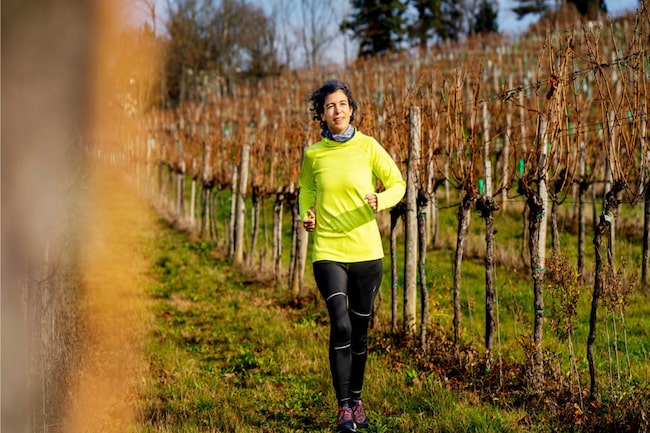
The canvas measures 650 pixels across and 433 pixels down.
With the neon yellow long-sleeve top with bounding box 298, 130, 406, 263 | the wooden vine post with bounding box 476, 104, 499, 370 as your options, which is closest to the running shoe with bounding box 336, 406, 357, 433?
the neon yellow long-sleeve top with bounding box 298, 130, 406, 263

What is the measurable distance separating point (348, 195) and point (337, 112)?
0.48 meters

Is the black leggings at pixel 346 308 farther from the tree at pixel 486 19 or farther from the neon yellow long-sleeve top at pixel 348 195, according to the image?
the tree at pixel 486 19

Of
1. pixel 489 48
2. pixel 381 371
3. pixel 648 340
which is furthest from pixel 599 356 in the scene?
pixel 489 48

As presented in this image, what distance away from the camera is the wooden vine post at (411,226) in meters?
5.27

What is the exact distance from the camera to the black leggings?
3.37 metres

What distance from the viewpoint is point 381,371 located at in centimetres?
450

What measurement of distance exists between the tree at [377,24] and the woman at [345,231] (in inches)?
1496

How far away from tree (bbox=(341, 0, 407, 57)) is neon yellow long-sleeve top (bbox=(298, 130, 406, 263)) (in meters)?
38.0

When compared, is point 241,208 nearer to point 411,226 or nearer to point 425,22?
point 411,226

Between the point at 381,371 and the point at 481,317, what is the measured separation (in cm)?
210

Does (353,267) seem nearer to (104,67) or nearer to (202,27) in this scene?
(104,67)

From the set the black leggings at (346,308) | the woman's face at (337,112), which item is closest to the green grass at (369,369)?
the black leggings at (346,308)

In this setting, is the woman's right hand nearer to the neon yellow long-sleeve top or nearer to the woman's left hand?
the neon yellow long-sleeve top

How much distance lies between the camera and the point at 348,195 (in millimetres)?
3422
